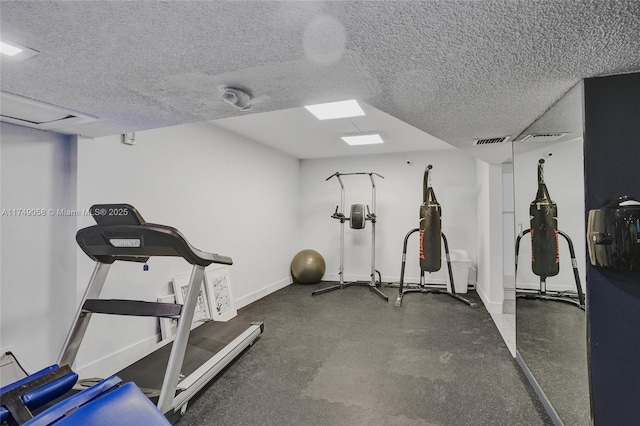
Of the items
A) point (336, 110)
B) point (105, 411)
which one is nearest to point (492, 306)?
point (336, 110)

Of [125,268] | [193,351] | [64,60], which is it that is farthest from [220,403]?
[64,60]

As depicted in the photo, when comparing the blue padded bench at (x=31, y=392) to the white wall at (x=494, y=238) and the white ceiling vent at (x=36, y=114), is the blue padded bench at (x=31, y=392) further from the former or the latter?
the white wall at (x=494, y=238)

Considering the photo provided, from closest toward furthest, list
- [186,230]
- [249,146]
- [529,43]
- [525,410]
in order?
[529,43]
[525,410]
[186,230]
[249,146]

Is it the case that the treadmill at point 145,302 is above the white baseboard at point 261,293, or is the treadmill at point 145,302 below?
above

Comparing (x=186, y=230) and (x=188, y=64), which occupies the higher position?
(x=188, y=64)

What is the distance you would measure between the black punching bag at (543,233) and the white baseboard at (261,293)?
11.6 feet

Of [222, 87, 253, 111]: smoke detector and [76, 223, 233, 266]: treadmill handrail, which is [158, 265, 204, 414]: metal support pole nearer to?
[76, 223, 233, 266]: treadmill handrail

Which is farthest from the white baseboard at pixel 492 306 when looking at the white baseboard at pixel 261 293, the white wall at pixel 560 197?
the white baseboard at pixel 261 293

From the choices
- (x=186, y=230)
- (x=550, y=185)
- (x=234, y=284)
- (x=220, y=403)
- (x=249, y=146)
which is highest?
(x=249, y=146)

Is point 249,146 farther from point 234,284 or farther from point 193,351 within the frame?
point 193,351

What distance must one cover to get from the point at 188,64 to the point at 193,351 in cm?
229

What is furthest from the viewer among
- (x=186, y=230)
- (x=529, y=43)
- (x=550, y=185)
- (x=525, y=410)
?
(x=186, y=230)

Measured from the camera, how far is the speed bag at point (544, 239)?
7.01ft

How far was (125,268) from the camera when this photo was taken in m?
2.76
